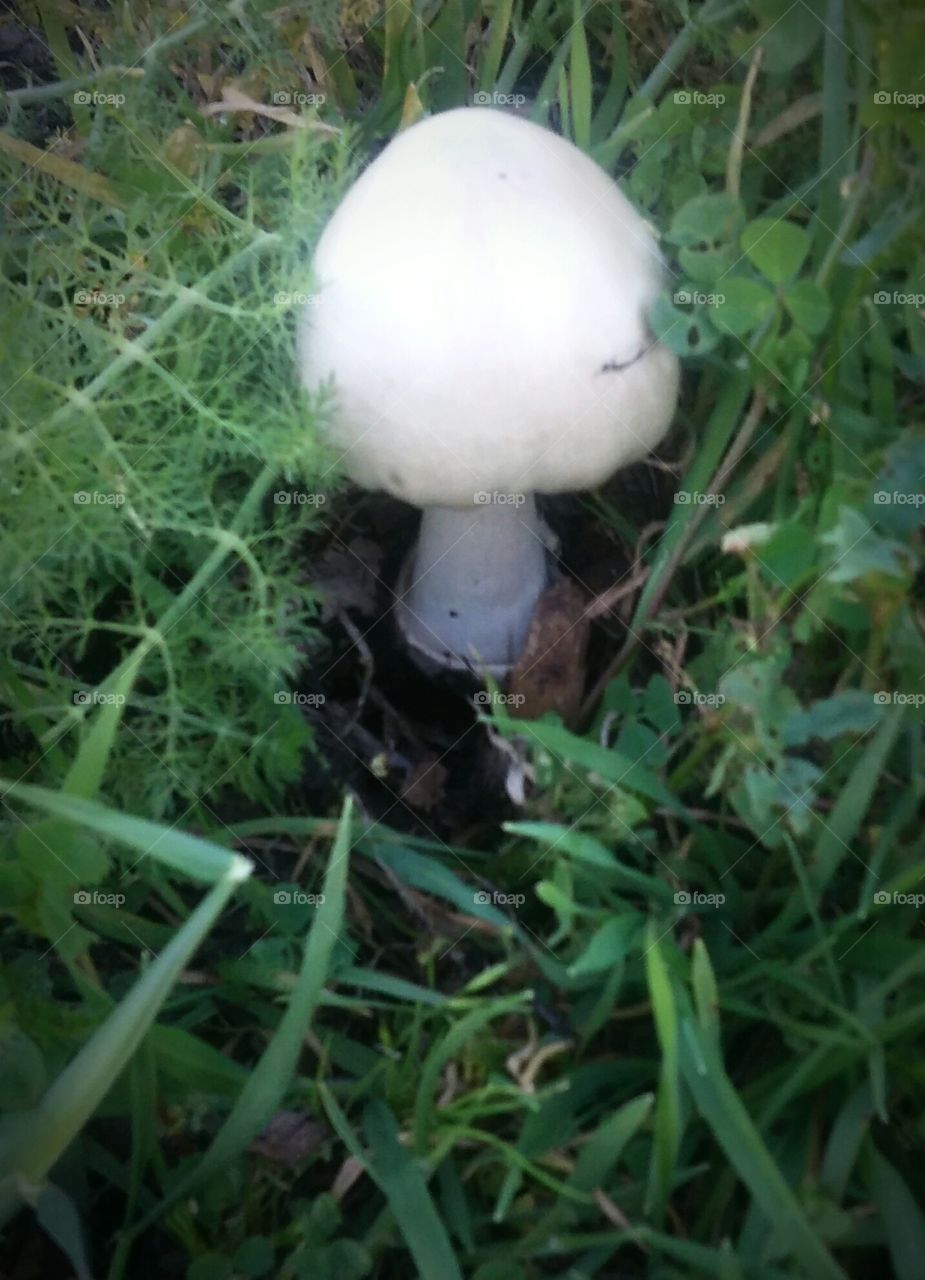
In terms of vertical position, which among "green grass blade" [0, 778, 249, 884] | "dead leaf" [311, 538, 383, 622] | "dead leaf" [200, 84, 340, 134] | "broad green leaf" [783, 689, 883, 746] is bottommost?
"dead leaf" [311, 538, 383, 622]

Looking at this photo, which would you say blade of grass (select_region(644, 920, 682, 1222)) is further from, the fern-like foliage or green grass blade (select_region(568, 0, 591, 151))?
green grass blade (select_region(568, 0, 591, 151))

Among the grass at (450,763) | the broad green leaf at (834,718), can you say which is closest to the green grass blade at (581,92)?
the grass at (450,763)

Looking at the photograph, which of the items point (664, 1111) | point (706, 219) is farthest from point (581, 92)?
point (664, 1111)

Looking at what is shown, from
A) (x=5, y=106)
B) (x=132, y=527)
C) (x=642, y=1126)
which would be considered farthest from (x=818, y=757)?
(x=5, y=106)

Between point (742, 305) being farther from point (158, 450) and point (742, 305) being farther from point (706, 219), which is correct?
point (158, 450)

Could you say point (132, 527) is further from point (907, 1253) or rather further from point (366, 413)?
point (907, 1253)

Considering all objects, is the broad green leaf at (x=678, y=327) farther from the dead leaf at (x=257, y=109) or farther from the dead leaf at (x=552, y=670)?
the dead leaf at (x=257, y=109)

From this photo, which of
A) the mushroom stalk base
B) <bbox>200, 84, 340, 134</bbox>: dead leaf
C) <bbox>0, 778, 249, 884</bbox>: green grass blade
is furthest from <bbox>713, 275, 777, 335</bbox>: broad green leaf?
<bbox>0, 778, 249, 884</bbox>: green grass blade
